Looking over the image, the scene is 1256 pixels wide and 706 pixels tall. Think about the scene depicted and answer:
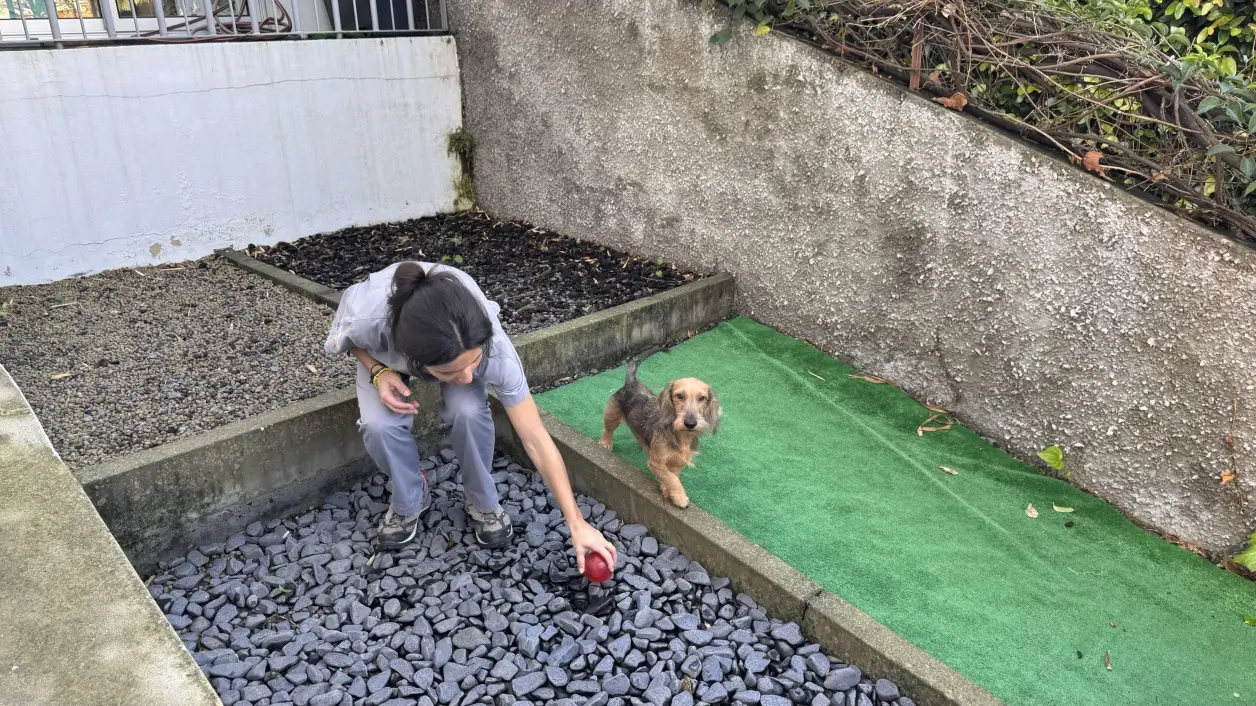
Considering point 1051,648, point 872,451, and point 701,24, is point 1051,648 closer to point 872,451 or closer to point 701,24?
point 872,451

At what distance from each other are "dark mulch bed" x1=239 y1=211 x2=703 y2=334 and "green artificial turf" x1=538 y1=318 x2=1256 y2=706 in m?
0.79

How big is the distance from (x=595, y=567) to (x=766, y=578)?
0.64 metres

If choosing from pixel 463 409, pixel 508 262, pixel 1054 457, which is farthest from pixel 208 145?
pixel 1054 457

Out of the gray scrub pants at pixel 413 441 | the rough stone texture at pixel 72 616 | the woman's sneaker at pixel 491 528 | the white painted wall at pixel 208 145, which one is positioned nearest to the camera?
the rough stone texture at pixel 72 616

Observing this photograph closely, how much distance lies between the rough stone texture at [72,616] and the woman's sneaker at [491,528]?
50.7 inches

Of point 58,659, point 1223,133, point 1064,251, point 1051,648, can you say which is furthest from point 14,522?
point 1223,133

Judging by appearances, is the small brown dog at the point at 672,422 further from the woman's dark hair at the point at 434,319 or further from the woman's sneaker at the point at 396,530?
the woman's sneaker at the point at 396,530

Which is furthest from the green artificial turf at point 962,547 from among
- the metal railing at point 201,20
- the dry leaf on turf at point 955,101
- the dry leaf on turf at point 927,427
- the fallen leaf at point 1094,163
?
the metal railing at point 201,20

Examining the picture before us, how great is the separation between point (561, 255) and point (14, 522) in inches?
162

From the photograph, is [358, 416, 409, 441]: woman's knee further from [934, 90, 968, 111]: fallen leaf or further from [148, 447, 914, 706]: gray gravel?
[934, 90, 968, 111]: fallen leaf

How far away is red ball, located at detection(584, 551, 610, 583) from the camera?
2723 mm

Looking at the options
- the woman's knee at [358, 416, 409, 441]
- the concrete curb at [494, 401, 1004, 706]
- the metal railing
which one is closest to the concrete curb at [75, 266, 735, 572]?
the woman's knee at [358, 416, 409, 441]

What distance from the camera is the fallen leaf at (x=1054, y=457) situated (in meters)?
3.74

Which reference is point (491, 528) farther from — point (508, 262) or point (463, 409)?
point (508, 262)
